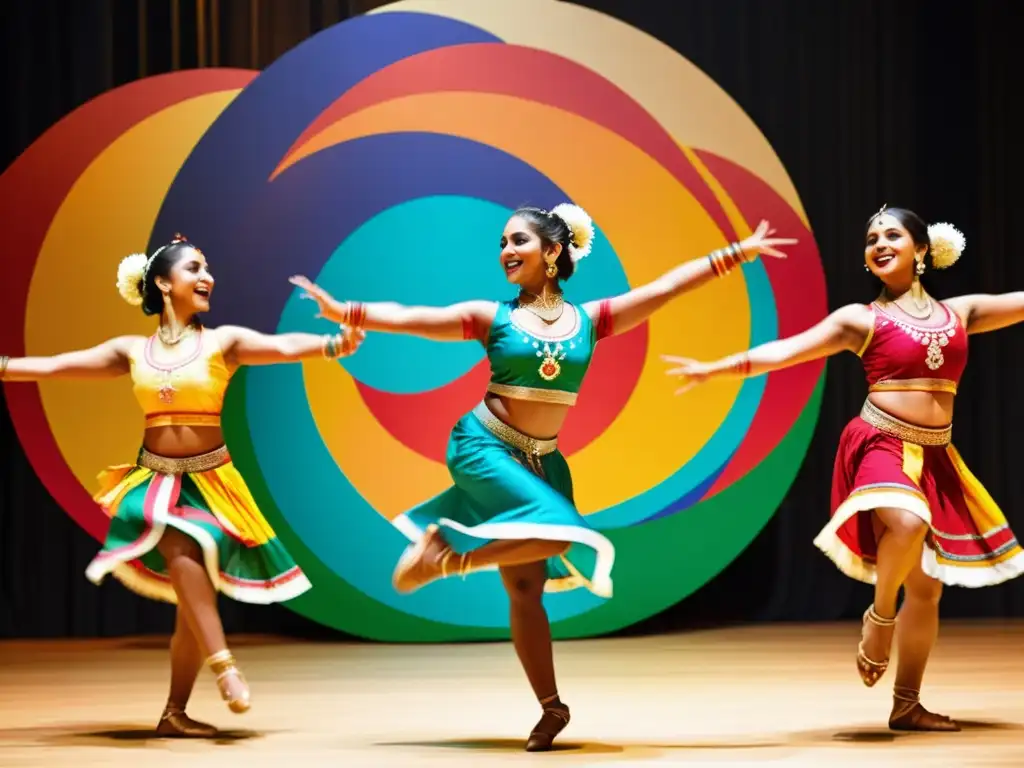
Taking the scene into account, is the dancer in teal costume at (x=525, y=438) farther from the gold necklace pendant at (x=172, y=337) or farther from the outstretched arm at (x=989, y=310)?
the outstretched arm at (x=989, y=310)

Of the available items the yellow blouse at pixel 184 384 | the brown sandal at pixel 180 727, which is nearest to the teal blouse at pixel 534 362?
the yellow blouse at pixel 184 384

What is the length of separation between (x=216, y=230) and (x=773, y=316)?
7.14 feet

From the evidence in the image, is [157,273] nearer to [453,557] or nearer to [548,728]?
[453,557]

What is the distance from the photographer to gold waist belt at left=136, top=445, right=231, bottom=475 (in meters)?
3.54

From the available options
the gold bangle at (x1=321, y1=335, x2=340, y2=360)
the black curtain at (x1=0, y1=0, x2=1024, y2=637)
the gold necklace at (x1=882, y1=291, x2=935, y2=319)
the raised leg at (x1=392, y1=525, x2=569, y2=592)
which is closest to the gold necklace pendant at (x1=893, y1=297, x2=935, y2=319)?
the gold necklace at (x1=882, y1=291, x2=935, y2=319)

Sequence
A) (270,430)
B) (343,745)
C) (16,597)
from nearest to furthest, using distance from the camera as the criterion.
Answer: (343,745) < (270,430) < (16,597)

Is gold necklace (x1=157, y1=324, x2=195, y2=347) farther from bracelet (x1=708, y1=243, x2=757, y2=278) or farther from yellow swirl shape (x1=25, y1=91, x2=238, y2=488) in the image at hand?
yellow swirl shape (x1=25, y1=91, x2=238, y2=488)

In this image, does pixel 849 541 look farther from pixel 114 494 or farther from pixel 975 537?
pixel 114 494

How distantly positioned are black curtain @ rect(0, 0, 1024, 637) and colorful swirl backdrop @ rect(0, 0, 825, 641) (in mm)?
272

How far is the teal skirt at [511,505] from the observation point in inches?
125

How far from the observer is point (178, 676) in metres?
3.56

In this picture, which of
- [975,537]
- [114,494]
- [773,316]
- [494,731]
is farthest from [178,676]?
[773,316]

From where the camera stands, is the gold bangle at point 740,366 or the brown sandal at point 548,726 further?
the gold bangle at point 740,366

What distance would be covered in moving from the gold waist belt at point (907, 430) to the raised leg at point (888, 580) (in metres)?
0.22
